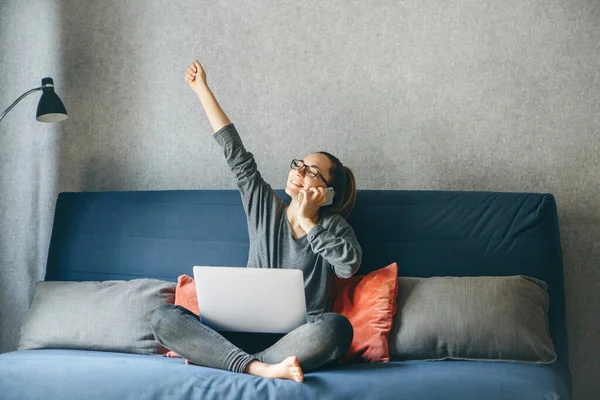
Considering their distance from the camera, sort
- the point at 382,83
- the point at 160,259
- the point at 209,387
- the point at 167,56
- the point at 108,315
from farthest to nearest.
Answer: the point at 167,56 < the point at 382,83 < the point at 160,259 < the point at 108,315 < the point at 209,387

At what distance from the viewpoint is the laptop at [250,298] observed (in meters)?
2.32

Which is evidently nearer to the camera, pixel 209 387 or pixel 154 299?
pixel 209 387

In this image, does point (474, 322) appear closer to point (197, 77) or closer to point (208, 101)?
point (208, 101)

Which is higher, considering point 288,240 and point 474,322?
point 288,240

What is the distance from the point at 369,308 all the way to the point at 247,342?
0.41 metres

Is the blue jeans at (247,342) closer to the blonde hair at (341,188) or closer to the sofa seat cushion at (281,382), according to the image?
the sofa seat cushion at (281,382)

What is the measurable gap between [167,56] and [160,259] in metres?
0.93

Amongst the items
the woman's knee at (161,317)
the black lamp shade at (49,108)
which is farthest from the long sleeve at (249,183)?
the black lamp shade at (49,108)

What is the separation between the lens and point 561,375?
238 centimetres

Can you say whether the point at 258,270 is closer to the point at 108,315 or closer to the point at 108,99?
the point at 108,315

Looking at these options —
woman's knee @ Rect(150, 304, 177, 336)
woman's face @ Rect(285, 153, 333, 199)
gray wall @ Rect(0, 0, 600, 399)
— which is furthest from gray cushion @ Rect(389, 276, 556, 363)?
woman's knee @ Rect(150, 304, 177, 336)

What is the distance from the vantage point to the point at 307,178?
2.63m

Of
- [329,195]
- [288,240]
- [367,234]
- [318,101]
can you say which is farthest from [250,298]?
[318,101]

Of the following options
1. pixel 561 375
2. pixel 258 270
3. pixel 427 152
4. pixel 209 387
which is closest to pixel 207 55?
pixel 427 152
